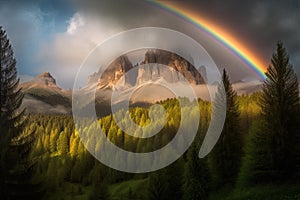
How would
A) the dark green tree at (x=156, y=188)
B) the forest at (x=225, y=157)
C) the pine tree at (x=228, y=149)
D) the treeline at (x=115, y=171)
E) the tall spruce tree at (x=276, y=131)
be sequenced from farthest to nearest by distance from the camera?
1. the dark green tree at (x=156, y=188)
2. the pine tree at (x=228, y=149)
3. the treeline at (x=115, y=171)
4. the tall spruce tree at (x=276, y=131)
5. the forest at (x=225, y=157)

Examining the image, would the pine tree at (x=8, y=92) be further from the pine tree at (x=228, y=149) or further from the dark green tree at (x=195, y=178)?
the pine tree at (x=228, y=149)

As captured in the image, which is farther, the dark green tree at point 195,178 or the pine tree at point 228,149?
the pine tree at point 228,149

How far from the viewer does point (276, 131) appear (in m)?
41.3

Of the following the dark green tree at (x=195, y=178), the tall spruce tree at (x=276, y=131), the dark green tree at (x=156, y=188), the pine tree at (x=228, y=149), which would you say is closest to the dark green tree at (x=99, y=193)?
the dark green tree at (x=156, y=188)

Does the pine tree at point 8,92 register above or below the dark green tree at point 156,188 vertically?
above

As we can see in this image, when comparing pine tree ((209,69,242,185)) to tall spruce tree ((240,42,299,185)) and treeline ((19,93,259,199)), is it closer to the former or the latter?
treeline ((19,93,259,199))

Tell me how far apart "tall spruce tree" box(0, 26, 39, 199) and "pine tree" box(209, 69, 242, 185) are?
102 ft

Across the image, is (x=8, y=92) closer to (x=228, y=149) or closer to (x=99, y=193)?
(x=99, y=193)

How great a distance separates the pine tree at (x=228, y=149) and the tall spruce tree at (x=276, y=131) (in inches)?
326

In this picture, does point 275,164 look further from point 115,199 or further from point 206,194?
point 115,199

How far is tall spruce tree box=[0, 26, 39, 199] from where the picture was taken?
3024 centimetres

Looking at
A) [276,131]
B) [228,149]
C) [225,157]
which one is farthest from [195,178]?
[276,131]

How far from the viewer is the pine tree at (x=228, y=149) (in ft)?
173

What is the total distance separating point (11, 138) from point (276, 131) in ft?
102
